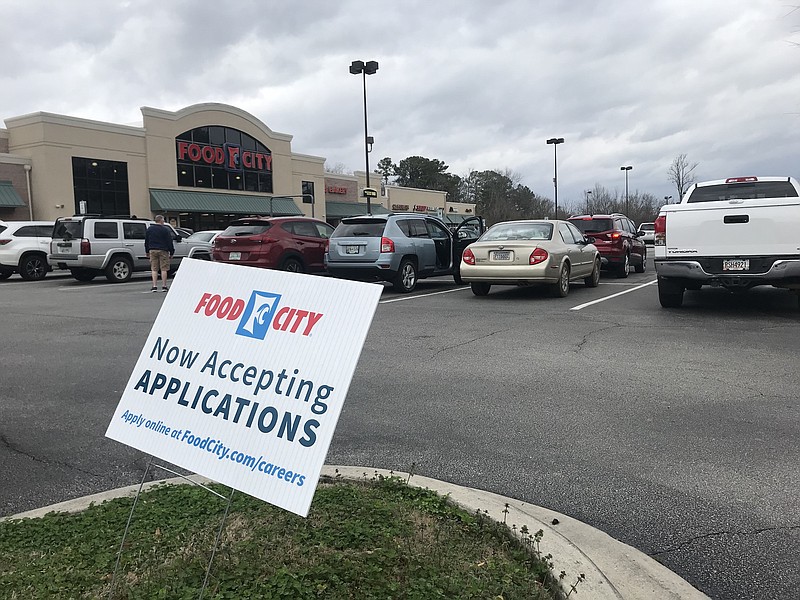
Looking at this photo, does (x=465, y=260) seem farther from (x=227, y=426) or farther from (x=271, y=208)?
(x=271, y=208)

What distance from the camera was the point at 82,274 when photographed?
1817 cm

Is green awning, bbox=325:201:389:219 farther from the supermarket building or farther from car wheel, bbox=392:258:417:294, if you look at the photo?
car wheel, bbox=392:258:417:294

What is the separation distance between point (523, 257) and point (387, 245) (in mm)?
2745

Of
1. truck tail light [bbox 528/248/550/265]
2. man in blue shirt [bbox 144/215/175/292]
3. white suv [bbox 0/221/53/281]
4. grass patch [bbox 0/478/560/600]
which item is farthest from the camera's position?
white suv [bbox 0/221/53/281]

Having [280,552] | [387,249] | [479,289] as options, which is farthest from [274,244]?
[280,552]

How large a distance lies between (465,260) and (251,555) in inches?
383

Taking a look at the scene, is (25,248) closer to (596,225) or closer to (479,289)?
(479,289)

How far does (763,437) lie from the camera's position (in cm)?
446

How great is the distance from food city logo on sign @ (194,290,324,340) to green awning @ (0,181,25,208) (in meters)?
32.1

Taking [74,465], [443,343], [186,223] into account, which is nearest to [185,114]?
[186,223]

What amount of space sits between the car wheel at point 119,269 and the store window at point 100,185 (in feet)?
54.7

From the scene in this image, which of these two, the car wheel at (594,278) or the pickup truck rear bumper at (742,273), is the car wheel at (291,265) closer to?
the car wheel at (594,278)

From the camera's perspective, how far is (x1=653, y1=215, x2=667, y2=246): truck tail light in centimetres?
948

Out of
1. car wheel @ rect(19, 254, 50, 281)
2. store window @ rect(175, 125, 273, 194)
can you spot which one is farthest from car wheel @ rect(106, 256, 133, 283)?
store window @ rect(175, 125, 273, 194)
